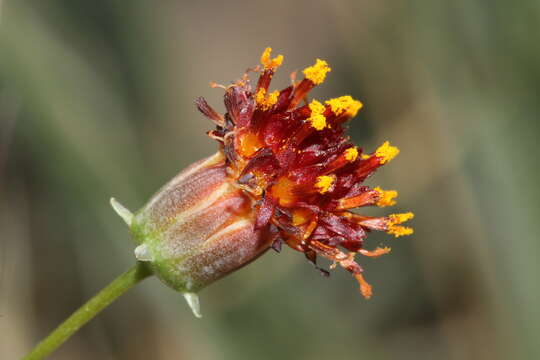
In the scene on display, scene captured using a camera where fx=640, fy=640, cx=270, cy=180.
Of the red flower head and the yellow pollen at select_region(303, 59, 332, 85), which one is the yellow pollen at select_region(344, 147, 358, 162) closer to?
the red flower head

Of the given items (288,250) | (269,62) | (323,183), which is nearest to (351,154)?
(323,183)

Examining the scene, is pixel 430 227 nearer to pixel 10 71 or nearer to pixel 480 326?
pixel 480 326

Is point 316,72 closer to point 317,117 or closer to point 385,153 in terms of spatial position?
point 317,117

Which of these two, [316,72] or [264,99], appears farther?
[316,72]

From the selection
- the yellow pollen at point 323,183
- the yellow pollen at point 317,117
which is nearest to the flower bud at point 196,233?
the yellow pollen at point 323,183

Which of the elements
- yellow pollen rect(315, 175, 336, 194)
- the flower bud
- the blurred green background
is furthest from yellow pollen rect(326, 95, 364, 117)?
the blurred green background

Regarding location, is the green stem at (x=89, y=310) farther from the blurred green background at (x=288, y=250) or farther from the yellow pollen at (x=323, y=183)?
the blurred green background at (x=288, y=250)

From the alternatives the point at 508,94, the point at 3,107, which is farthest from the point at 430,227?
the point at 3,107
